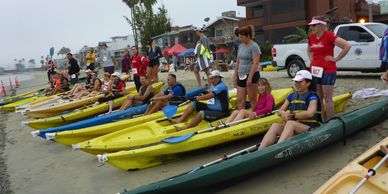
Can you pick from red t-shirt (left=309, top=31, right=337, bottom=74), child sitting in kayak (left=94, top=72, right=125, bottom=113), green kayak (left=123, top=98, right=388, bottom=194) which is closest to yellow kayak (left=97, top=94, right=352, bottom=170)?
green kayak (left=123, top=98, right=388, bottom=194)

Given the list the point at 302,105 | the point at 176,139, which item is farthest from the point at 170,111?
the point at 302,105

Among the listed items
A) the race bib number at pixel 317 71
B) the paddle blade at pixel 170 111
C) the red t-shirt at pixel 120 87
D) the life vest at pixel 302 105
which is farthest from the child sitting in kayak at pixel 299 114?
the red t-shirt at pixel 120 87

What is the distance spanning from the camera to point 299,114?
15.6 ft

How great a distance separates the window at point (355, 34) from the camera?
32.5 feet

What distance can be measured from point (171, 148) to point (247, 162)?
4.61 ft

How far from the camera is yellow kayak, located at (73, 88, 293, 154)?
5.59 meters

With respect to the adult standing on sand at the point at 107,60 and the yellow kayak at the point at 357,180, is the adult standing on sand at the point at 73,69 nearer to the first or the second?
the adult standing on sand at the point at 107,60

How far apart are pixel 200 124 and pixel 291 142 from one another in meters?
2.01

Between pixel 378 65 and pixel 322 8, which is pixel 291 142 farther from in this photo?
pixel 322 8

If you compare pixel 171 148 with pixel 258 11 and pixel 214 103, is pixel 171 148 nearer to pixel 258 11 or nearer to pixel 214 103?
pixel 214 103

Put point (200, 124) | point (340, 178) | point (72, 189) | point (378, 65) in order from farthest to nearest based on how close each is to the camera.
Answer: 1. point (378, 65)
2. point (200, 124)
3. point (72, 189)
4. point (340, 178)

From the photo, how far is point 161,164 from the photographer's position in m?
5.43

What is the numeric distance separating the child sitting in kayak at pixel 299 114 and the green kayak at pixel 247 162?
15 centimetres

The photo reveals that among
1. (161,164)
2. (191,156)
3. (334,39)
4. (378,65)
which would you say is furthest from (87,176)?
(378,65)
